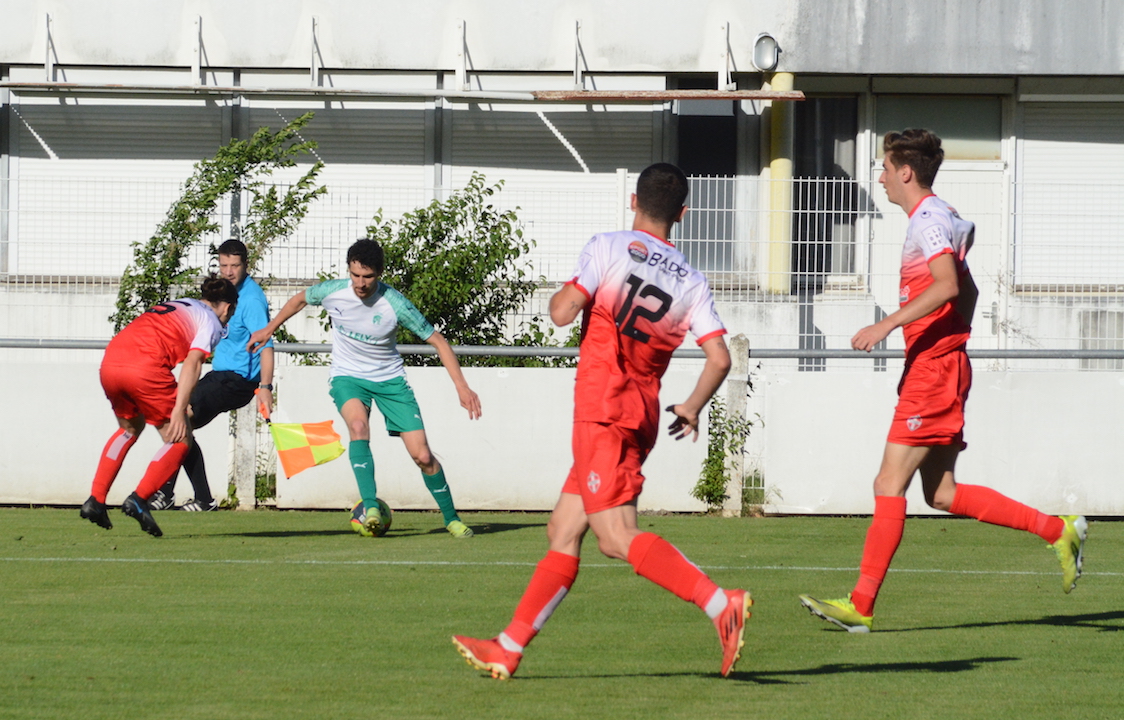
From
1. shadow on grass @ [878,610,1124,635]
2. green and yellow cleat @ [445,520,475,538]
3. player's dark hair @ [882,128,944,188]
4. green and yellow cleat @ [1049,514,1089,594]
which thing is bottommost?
green and yellow cleat @ [445,520,475,538]

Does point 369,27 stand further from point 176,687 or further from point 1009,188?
point 176,687

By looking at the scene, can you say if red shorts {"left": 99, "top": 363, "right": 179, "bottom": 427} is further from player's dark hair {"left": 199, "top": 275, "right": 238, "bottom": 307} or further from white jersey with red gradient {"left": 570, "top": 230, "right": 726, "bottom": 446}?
white jersey with red gradient {"left": 570, "top": 230, "right": 726, "bottom": 446}

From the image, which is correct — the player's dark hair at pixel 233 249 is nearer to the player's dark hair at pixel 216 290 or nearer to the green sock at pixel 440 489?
the player's dark hair at pixel 216 290

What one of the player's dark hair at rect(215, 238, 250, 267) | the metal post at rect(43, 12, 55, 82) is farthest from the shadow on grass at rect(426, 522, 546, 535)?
the metal post at rect(43, 12, 55, 82)

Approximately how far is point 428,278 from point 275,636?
766 cm

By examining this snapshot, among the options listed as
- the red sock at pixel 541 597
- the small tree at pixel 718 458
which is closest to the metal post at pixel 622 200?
the small tree at pixel 718 458

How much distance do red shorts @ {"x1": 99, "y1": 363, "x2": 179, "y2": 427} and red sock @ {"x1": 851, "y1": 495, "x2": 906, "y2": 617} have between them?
491 centimetres

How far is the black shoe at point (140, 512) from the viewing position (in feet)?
30.0

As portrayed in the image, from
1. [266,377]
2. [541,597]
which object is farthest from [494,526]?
[541,597]

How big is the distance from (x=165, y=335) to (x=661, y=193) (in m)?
5.10

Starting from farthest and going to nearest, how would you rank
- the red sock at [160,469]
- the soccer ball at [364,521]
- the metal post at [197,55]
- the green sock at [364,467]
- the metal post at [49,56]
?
the metal post at [49,56] → the metal post at [197,55] → the soccer ball at [364,521] → the green sock at [364,467] → the red sock at [160,469]

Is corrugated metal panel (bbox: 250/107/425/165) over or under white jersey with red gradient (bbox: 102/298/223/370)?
over

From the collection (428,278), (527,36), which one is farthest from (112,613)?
(527,36)

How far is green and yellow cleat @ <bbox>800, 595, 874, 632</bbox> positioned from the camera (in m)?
5.93
